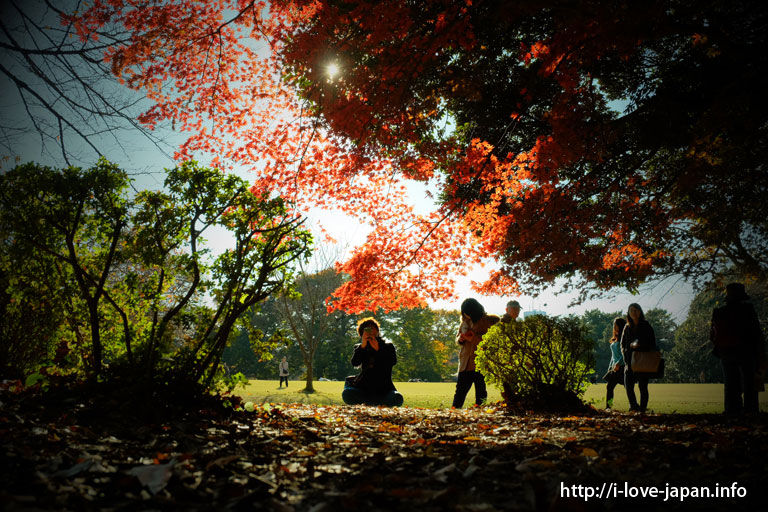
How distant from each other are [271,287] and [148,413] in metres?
1.52

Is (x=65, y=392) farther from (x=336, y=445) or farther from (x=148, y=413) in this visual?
(x=336, y=445)

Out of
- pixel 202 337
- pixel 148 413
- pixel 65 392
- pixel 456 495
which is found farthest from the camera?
pixel 202 337

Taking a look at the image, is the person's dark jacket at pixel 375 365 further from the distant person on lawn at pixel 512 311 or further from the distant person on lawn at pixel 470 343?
the distant person on lawn at pixel 512 311

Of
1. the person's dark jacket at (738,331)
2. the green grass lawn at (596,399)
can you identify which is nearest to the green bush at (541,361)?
the green grass lawn at (596,399)

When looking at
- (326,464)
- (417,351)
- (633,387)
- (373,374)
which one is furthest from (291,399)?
(417,351)

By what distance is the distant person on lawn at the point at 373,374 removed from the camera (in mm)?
7367

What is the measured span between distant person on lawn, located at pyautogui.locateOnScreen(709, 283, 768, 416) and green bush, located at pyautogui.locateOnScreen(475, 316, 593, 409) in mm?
1725

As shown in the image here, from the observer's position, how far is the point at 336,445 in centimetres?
276

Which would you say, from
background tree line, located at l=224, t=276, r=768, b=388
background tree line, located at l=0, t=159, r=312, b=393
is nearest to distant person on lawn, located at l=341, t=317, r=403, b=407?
background tree line, located at l=0, t=159, r=312, b=393

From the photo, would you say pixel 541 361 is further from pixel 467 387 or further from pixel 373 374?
pixel 373 374

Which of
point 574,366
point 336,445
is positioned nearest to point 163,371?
point 336,445

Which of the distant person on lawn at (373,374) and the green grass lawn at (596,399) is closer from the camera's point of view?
the distant person on lawn at (373,374)

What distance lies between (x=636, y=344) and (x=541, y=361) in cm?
193

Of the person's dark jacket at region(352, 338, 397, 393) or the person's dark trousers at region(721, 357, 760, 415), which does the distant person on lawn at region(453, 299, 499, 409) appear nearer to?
the person's dark jacket at region(352, 338, 397, 393)
